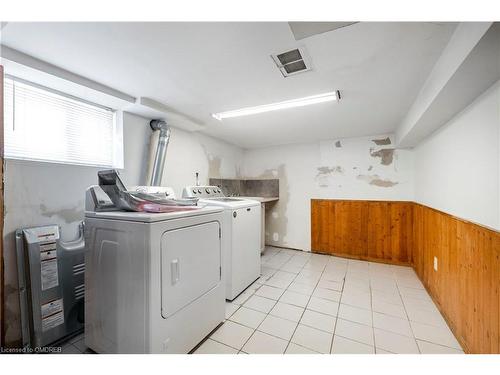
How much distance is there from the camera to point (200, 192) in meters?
2.76

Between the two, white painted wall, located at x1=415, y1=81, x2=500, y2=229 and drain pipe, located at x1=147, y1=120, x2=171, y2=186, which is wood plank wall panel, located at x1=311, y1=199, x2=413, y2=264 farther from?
drain pipe, located at x1=147, y1=120, x2=171, y2=186

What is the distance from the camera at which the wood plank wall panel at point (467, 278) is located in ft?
3.88

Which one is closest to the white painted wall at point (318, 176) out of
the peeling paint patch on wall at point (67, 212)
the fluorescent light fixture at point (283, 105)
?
the fluorescent light fixture at point (283, 105)

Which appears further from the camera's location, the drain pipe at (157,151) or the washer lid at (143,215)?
the drain pipe at (157,151)

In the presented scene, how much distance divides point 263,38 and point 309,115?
147 centimetres

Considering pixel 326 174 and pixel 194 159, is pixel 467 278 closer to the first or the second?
pixel 326 174

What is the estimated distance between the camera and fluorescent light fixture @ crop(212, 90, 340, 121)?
1934 millimetres

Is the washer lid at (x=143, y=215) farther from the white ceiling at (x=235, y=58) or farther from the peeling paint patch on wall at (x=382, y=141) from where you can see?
the peeling paint patch on wall at (x=382, y=141)

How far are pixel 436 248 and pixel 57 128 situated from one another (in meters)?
3.89

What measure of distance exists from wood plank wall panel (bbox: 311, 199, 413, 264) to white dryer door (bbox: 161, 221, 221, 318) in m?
2.58

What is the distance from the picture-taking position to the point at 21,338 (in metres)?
Answer: 1.49

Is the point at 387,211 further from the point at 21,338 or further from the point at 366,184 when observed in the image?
the point at 21,338

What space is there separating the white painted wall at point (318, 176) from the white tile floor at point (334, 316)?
1209 millimetres
